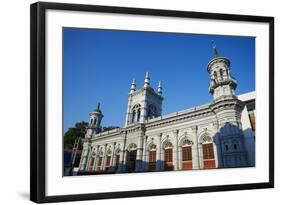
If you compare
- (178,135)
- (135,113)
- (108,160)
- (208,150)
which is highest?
(135,113)

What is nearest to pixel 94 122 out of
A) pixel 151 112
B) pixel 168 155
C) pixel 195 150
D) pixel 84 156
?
pixel 84 156

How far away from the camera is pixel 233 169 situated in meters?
7.05

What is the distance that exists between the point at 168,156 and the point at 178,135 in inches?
11.2

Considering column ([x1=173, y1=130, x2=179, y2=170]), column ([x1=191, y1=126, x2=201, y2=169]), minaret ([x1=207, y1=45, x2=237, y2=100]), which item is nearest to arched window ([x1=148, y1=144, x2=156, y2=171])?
column ([x1=173, y1=130, x2=179, y2=170])

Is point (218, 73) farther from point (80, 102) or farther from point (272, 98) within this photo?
point (80, 102)

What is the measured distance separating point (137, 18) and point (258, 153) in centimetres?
234

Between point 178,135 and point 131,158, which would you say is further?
point 178,135

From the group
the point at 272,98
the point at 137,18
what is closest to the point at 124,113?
Result: the point at 137,18

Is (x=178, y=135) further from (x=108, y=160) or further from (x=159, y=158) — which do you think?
(x=108, y=160)

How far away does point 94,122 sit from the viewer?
6352 millimetres

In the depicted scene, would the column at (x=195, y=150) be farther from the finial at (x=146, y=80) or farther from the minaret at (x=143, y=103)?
the finial at (x=146, y=80)

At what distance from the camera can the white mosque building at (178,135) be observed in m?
6.46

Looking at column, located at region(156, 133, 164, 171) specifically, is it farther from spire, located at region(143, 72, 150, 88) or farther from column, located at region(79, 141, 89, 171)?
column, located at region(79, 141, 89, 171)

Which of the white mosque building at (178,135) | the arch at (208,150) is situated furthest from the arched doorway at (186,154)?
the arch at (208,150)
